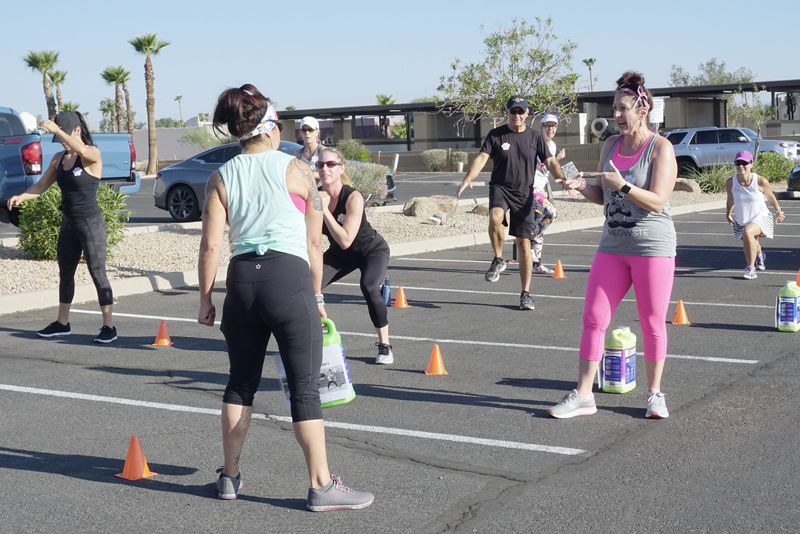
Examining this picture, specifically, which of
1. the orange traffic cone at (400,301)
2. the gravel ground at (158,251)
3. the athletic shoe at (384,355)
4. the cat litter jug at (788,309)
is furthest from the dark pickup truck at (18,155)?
the cat litter jug at (788,309)

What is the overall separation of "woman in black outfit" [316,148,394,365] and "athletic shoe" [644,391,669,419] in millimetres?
2317

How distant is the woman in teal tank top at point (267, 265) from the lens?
4.60 meters

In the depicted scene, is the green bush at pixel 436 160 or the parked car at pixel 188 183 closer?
the parked car at pixel 188 183

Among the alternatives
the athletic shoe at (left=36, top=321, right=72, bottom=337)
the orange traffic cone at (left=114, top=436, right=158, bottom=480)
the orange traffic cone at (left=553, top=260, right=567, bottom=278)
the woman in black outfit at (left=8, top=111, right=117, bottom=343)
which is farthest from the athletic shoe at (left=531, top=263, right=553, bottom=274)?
the orange traffic cone at (left=114, top=436, right=158, bottom=480)

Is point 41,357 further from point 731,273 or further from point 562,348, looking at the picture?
point 731,273

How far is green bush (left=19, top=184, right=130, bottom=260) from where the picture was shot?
12945 millimetres

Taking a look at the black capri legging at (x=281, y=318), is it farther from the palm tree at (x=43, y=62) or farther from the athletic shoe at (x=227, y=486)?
the palm tree at (x=43, y=62)

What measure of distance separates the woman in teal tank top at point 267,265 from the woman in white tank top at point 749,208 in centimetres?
896

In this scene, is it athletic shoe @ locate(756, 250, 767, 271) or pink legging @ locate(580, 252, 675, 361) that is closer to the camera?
pink legging @ locate(580, 252, 675, 361)

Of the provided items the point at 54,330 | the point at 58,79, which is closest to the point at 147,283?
the point at 54,330

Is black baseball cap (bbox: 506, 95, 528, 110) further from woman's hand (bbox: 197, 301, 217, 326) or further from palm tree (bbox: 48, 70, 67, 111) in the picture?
palm tree (bbox: 48, 70, 67, 111)

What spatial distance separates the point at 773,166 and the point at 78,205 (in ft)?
85.6

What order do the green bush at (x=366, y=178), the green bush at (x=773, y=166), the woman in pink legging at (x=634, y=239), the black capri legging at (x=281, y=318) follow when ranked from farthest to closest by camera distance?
the green bush at (x=773, y=166) → the green bush at (x=366, y=178) → the woman in pink legging at (x=634, y=239) → the black capri legging at (x=281, y=318)

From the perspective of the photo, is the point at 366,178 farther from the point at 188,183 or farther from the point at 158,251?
the point at 158,251
